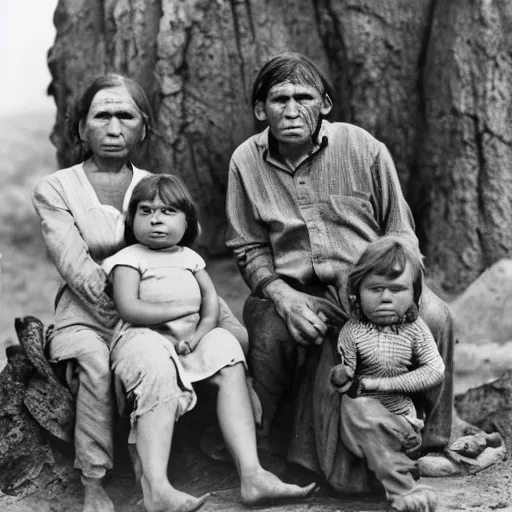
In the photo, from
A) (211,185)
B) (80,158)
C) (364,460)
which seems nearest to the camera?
(364,460)

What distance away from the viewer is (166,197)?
439cm

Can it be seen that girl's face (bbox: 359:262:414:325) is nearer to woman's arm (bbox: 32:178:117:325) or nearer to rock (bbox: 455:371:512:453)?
woman's arm (bbox: 32:178:117:325)

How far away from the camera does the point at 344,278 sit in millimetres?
4648

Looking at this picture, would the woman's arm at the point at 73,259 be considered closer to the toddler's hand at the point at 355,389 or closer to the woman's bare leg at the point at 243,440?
the woman's bare leg at the point at 243,440

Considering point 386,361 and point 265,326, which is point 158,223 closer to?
point 265,326

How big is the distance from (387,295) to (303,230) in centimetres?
69

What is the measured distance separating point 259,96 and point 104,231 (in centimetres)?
87

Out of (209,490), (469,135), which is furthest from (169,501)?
(469,135)

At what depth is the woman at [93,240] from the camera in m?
4.34

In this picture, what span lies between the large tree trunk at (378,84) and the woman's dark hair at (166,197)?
7.06ft

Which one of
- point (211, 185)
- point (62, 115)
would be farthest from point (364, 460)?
point (62, 115)

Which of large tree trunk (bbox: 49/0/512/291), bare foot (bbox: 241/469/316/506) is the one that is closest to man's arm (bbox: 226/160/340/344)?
bare foot (bbox: 241/469/316/506)

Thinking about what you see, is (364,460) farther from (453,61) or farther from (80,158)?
(453,61)

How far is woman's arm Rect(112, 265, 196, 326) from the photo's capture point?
4.35 m
